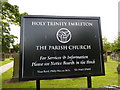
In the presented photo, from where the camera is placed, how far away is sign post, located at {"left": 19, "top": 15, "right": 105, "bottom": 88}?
2.86m

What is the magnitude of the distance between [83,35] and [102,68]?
39.2 inches

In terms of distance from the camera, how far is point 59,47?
9.95 feet

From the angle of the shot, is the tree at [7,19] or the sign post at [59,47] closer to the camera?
the sign post at [59,47]

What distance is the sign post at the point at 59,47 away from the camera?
9.37ft

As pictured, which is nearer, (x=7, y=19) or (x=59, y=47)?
(x=59, y=47)

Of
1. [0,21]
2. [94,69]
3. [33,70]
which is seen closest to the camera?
[33,70]

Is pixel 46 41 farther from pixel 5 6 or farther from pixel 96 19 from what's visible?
pixel 5 6

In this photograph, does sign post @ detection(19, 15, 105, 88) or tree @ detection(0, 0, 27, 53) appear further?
tree @ detection(0, 0, 27, 53)

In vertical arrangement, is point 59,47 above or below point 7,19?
below

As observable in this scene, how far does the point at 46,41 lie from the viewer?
298cm

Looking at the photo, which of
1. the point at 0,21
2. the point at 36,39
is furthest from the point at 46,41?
the point at 0,21

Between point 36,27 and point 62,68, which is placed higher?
point 36,27

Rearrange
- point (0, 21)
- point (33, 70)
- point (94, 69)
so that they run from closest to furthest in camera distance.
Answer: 1. point (33, 70)
2. point (94, 69)
3. point (0, 21)

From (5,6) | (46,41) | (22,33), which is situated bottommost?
(46,41)
